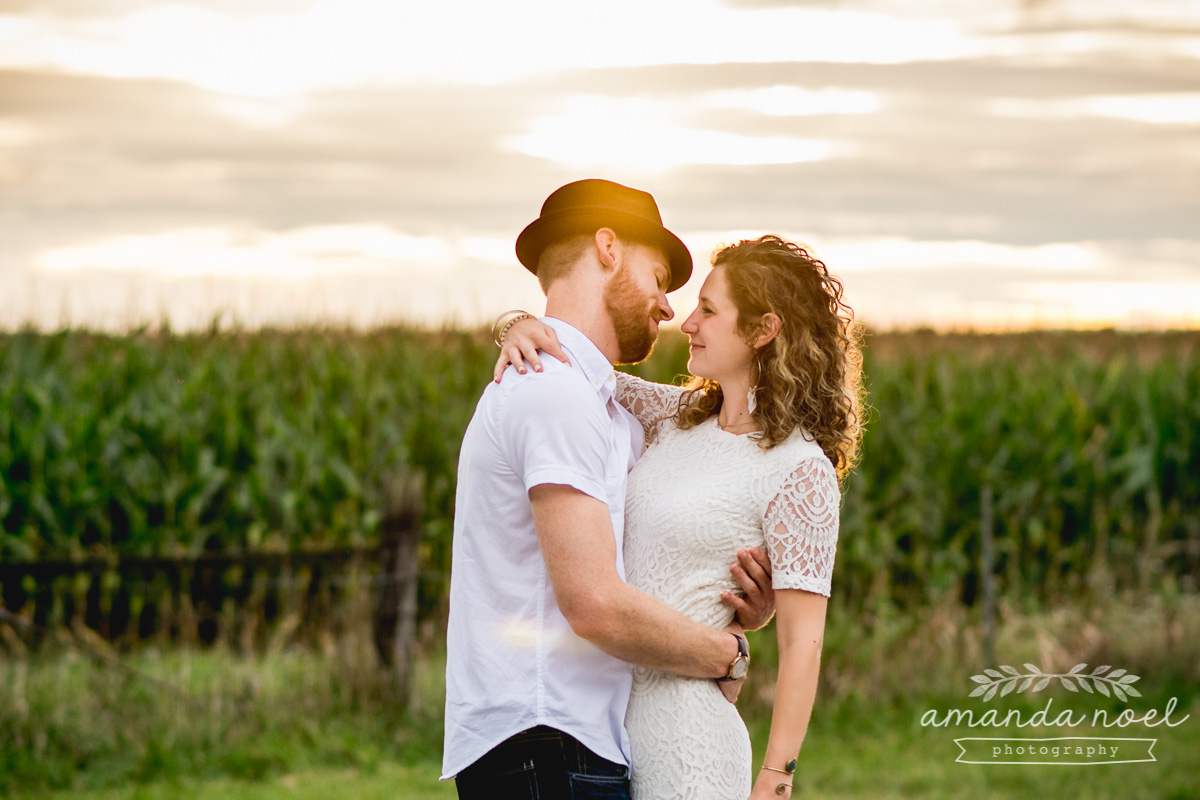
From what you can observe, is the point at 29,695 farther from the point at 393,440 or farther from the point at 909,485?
the point at 909,485

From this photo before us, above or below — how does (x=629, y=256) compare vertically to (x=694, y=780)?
above

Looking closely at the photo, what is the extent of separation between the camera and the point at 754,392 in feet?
9.28

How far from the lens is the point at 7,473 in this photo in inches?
364

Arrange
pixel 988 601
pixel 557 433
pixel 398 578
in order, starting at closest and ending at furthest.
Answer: pixel 557 433 < pixel 398 578 < pixel 988 601

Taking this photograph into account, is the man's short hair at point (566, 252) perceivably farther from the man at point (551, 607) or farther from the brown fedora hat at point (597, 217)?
the man at point (551, 607)

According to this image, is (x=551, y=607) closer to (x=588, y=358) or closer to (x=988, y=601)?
(x=588, y=358)

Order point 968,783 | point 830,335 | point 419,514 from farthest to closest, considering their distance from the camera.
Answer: point 419,514 → point 968,783 → point 830,335

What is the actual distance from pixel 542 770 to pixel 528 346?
0.92 metres

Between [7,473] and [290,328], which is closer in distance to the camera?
[7,473]

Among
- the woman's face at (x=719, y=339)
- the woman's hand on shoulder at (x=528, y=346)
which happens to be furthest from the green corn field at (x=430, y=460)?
the woman's hand on shoulder at (x=528, y=346)

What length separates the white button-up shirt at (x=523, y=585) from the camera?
222 centimetres

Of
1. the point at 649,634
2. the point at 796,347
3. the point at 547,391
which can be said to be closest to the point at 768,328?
the point at 796,347

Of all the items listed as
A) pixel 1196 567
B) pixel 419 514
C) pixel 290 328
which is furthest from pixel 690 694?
pixel 290 328

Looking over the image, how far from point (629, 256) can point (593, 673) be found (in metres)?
1.03
